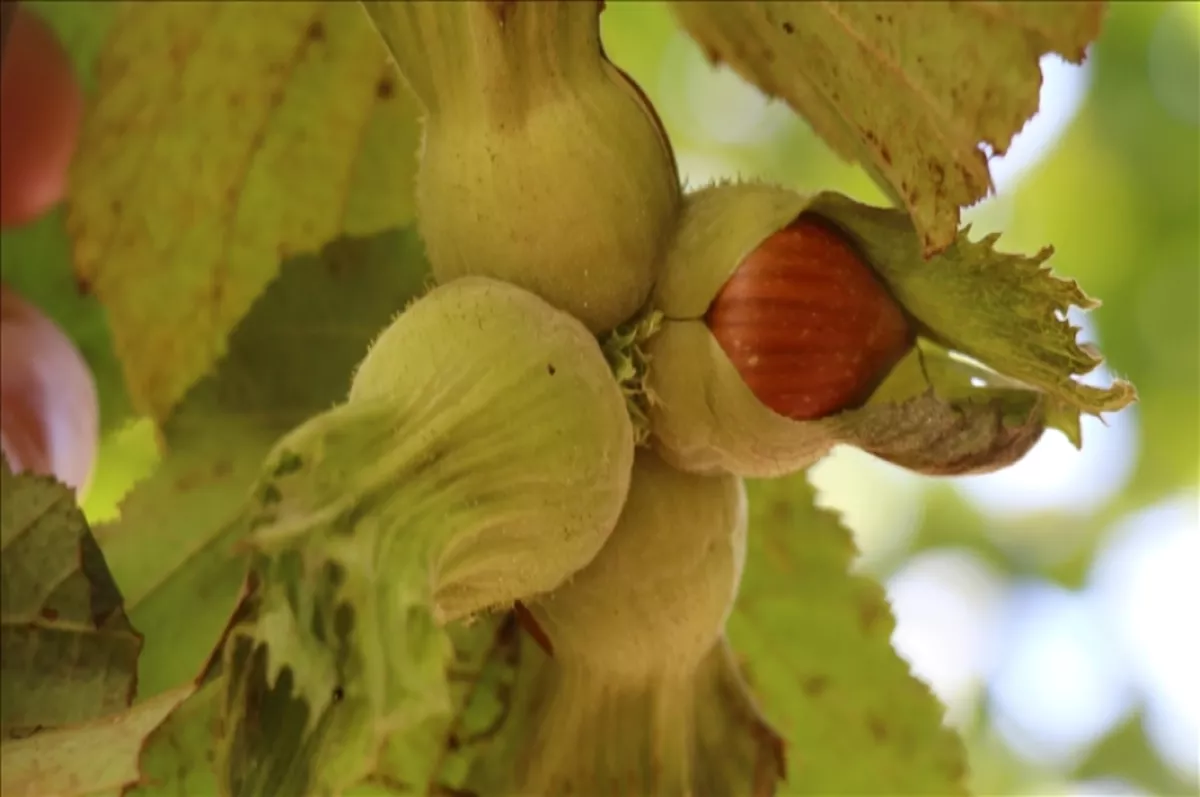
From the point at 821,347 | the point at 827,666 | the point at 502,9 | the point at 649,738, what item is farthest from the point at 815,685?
the point at 502,9

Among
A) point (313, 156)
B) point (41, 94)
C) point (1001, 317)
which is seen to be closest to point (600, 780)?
point (1001, 317)

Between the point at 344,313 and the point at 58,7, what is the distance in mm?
265

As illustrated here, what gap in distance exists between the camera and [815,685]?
0.65 meters

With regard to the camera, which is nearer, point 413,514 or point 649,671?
point 413,514

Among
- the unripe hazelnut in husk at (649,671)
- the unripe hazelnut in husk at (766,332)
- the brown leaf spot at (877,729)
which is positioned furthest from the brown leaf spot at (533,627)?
the brown leaf spot at (877,729)

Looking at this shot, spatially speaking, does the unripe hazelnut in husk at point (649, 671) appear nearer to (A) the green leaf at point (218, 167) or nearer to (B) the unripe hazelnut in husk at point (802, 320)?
(B) the unripe hazelnut in husk at point (802, 320)

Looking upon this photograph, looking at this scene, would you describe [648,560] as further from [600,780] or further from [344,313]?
[344,313]

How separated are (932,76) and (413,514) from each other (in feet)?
0.64

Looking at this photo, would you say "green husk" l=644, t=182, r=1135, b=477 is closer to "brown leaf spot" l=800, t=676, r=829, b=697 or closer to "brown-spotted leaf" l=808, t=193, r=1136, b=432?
"brown-spotted leaf" l=808, t=193, r=1136, b=432

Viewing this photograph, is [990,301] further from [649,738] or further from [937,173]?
[649,738]

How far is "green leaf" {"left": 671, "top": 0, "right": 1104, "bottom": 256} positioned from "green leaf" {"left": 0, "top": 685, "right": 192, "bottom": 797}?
0.27 m

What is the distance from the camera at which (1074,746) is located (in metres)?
1.52

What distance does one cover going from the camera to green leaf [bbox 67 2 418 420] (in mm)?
623

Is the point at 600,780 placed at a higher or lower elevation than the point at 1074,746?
higher
